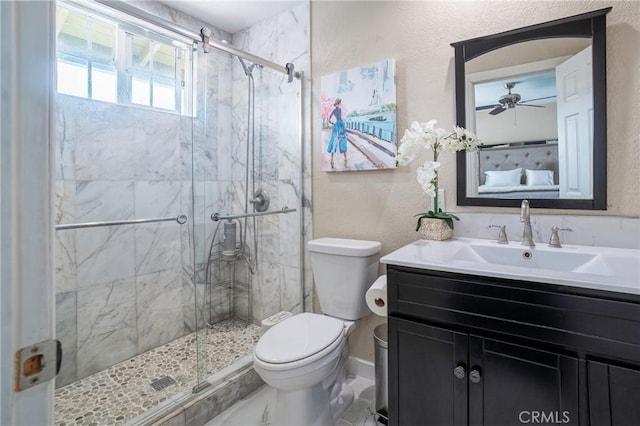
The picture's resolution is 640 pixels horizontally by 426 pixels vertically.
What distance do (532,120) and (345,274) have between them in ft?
3.87

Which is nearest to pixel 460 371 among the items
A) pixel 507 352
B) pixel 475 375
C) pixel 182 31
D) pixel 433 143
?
pixel 475 375

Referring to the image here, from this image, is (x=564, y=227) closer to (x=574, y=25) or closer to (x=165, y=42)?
(x=574, y=25)

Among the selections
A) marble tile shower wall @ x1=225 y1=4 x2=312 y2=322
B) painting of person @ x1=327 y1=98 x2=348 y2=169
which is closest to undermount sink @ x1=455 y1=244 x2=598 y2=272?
painting of person @ x1=327 y1=98 x2=348 y2=169

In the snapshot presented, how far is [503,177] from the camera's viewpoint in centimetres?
158

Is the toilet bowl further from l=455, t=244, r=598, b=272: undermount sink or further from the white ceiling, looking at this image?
the white ceiling

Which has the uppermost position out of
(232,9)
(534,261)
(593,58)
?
(232,9)

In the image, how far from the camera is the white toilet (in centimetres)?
141

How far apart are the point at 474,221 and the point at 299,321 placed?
41.1 inches

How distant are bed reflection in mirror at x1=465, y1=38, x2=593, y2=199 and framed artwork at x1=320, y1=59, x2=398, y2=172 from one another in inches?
16.6

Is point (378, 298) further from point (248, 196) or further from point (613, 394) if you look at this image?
point (248, 196)

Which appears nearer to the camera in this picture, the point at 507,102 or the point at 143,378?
the point at 507,102

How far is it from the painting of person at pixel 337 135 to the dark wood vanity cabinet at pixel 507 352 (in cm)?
100

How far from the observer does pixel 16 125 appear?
43 cm

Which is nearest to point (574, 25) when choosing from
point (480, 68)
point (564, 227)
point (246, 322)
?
point (480, 68)
